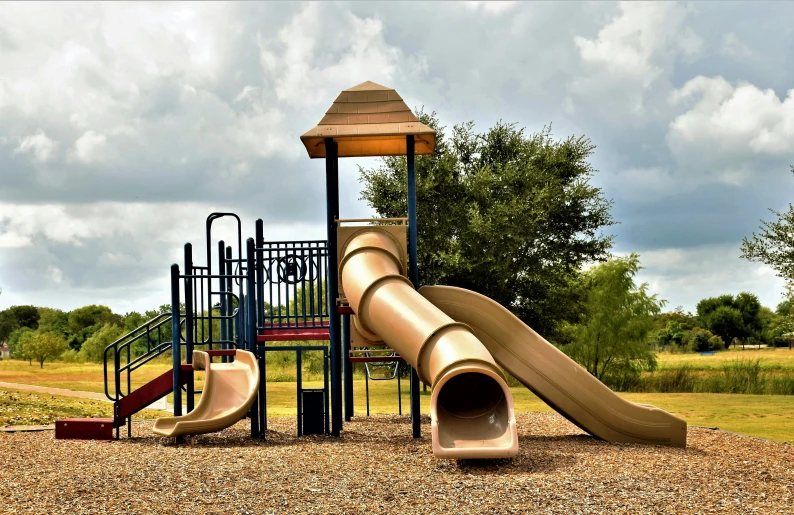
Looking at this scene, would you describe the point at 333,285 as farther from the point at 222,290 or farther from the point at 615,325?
the point at 615,325

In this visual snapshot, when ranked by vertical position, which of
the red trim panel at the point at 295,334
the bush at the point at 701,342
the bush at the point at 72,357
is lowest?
the bush at the point at 701,342

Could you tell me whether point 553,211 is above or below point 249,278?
above

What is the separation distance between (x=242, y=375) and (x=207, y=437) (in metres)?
1.29

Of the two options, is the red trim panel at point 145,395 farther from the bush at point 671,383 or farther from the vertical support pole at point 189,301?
the bush at point 671,383

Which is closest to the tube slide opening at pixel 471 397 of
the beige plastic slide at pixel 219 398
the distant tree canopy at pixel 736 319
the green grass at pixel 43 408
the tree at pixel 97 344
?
the beige plastic slide at pixel 219 398

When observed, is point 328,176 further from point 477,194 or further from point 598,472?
point 477,194

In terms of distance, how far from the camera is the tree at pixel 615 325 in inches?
1282

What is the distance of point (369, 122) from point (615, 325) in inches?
884

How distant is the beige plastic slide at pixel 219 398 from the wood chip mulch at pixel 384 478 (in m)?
0.32

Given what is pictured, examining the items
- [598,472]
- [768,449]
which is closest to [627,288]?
[768,449]

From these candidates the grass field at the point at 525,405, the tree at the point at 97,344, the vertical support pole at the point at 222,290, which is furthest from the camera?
the tree at the point at 97,344

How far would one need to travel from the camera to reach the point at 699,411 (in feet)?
60.7

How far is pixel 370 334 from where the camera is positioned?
12.1 meters

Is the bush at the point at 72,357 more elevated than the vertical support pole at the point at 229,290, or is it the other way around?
the vertical support pole at the point at 229,290
